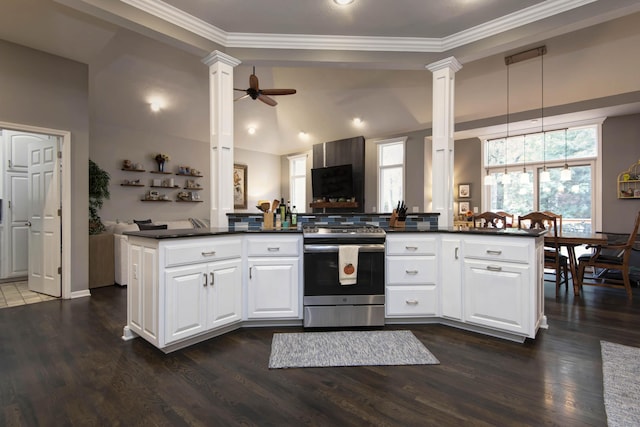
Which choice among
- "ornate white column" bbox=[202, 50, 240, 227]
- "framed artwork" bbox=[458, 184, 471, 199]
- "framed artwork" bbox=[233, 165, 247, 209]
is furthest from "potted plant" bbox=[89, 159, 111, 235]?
"framed artwork" bbox=[458, 184, 471, 199]

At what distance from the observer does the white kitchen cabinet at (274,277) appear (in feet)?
9.55

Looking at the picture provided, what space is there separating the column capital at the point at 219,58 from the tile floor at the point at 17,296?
348cm

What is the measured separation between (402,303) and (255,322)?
1.38m

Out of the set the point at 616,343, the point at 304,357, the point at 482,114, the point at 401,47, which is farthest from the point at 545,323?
the point at 482,114

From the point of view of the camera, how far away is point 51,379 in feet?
6.81

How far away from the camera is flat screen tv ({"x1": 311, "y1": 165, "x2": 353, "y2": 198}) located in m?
7.52

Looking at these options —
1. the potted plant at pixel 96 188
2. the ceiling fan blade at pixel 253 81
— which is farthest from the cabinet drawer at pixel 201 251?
the potted plant at pixel 96 188

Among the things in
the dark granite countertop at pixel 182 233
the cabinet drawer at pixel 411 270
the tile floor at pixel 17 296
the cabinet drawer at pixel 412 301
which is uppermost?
the dark granite countertop at pixel 182 233

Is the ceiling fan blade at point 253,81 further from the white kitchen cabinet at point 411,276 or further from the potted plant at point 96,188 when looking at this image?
the potted plant at point 96,188

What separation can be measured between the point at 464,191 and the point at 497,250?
4.85m

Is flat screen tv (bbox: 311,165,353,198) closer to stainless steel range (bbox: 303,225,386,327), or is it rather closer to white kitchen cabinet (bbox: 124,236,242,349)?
stainless steel range (bbox: 303,225,386,327)

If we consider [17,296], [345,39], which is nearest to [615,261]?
[345,39]

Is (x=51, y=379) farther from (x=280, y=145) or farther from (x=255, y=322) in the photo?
(x=280, y=145)

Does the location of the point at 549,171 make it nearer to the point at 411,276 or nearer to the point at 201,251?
the point at 411,276
